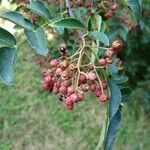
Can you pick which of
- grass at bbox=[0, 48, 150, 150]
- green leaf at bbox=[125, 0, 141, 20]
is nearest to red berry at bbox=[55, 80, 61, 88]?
green leaf at bbox=[125, 0, 141, 20]

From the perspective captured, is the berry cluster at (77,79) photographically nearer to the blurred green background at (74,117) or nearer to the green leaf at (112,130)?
the green leaf at (112,130)

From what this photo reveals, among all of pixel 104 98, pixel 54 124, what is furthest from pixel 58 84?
pixel 54 124

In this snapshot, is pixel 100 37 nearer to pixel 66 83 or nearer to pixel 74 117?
pixel 66 83

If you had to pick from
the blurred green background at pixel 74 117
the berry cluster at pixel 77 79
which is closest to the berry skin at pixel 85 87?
the berry cluster at pixel 77 79

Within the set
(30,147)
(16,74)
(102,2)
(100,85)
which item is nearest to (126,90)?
(100,85)

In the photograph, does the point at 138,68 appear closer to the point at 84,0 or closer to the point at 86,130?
the point at 86,130
